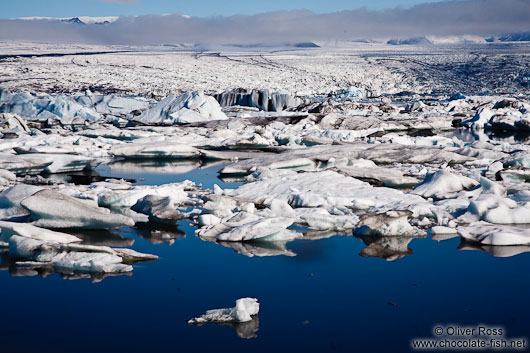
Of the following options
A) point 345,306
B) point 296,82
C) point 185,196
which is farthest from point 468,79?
point 345,306

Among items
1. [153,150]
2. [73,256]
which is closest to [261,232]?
[73,256]

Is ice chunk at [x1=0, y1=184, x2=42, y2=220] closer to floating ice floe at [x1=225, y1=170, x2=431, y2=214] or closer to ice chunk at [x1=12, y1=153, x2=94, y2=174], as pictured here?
floating ice floe at [x1=225, y1=170, x2=431, y2=214]

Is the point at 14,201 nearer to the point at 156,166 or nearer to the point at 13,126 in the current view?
the point at 156,166

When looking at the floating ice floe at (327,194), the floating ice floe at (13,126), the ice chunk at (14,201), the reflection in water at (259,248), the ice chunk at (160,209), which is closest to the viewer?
the reflection in water at (259,248)

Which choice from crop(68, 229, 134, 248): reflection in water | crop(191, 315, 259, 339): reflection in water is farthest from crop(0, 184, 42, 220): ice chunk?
crop(191, 315, 259, 339): reflection in water

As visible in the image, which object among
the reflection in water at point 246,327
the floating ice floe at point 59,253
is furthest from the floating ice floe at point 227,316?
the floating ice floe at point 59,253

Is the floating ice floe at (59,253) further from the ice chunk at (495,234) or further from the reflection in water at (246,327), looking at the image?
the ice chunk at (495,234)
